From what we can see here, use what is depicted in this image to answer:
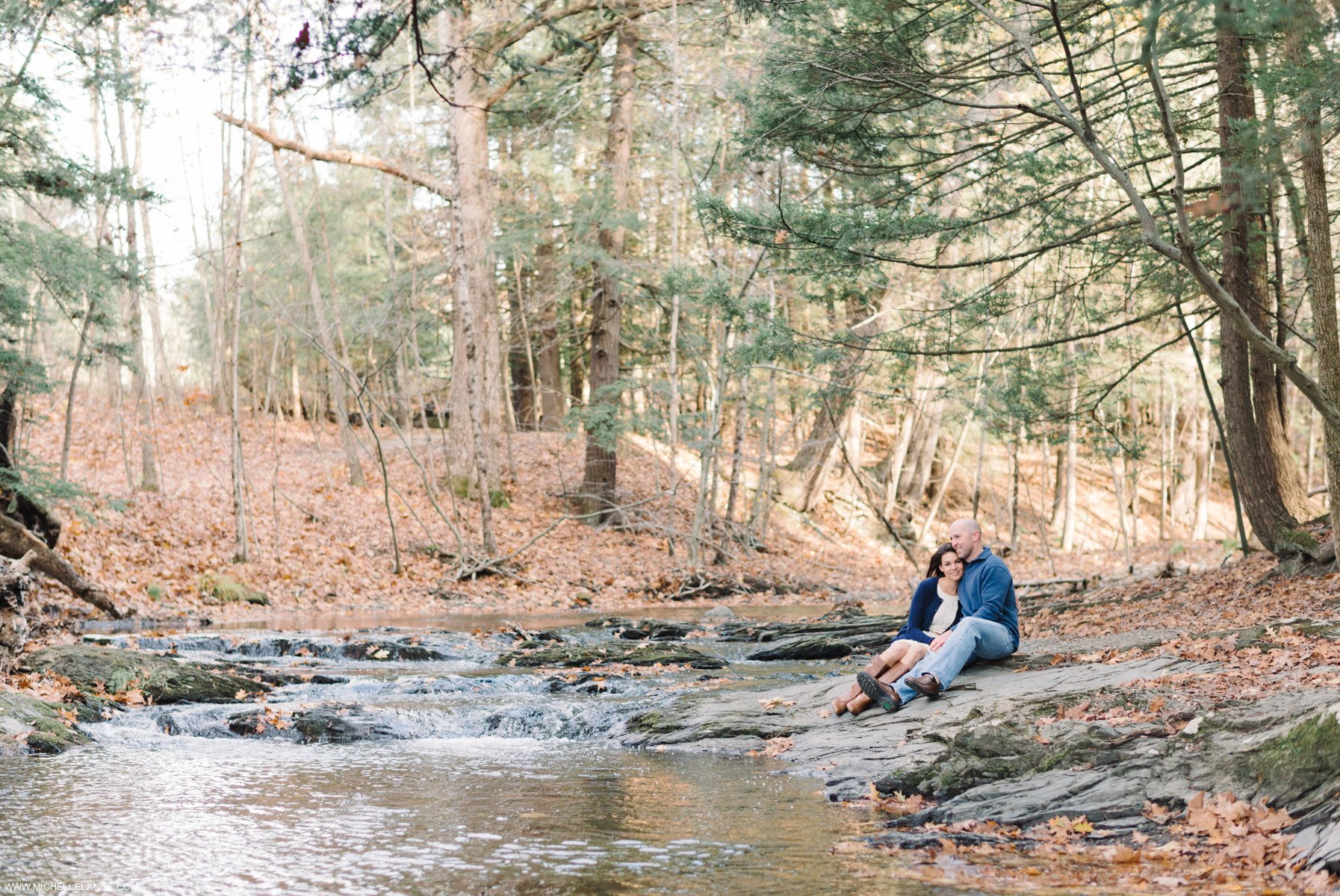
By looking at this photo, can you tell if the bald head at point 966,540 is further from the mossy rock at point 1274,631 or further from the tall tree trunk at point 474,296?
the tall tree trunk at point 474,296

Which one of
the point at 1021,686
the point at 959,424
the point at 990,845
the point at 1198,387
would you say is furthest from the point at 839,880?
the point at 1198,387

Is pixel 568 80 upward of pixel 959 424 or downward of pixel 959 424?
upward

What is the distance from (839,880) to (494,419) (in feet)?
65.6

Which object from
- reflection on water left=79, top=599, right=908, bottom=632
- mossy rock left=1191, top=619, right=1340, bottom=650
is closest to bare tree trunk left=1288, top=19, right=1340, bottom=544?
mossy rock left=1191, top=619, right=1340, bottom=650

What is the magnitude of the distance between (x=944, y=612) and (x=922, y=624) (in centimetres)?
18

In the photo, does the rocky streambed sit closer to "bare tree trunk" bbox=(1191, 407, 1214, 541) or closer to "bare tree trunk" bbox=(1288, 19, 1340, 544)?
"bare tree trunk" bbox=(1288, 19, 1340, 544)

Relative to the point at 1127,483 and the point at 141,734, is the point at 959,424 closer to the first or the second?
the point at 1127,483

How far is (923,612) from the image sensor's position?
7457 mm

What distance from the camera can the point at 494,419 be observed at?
23547 mm

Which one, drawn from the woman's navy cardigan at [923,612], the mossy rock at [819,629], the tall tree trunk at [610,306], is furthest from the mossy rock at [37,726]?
the tall tree trunk at [610,306]

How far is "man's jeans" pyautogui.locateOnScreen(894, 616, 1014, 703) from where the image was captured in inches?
275

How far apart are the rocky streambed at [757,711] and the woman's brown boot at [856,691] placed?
0.25ft

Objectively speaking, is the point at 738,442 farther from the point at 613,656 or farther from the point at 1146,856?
the point at 1146,856

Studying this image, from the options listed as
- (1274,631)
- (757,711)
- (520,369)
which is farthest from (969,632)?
(520,369)
